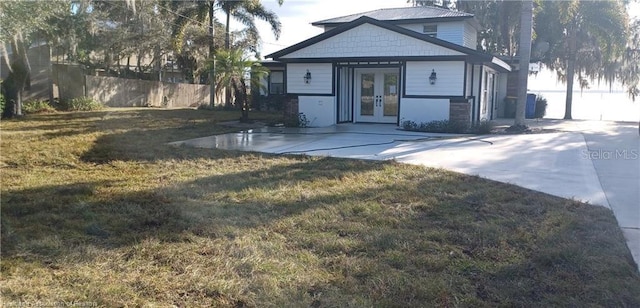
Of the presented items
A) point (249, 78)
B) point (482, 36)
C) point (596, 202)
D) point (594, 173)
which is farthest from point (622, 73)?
point (596, 202)

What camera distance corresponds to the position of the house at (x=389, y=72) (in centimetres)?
1652

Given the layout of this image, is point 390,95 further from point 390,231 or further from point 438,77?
point 390,231

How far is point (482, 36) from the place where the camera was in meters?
31.3

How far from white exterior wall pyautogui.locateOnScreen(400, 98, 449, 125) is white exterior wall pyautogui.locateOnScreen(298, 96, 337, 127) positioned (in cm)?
256

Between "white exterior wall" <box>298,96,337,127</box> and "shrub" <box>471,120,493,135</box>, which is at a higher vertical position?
"white exterior wall" <box>298,96,337,127</box>

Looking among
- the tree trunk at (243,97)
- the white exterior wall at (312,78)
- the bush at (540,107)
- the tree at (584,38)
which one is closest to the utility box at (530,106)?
the bush at (540,107)

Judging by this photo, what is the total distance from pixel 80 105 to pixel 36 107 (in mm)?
2168

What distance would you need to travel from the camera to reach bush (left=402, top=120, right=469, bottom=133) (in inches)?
620

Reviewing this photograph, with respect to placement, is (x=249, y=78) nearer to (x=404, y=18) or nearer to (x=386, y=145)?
(x=404, y=18)

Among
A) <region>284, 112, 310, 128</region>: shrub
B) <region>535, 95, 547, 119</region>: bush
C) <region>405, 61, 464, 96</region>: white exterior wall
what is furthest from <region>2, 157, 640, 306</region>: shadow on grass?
<region>535, 95, 547, 119</region>: bush

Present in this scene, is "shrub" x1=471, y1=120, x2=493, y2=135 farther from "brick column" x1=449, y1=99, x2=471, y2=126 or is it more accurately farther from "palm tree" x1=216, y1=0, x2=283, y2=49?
"palm tree" x1=216, y1=0, x2=283, y2=49

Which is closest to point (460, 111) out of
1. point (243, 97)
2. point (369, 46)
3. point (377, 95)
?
point (377, 95)

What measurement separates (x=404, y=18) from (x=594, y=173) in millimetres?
13299

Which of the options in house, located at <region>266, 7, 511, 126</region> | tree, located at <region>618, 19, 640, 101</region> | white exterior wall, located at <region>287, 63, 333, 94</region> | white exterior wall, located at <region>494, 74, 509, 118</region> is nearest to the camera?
house, located at <region>266, 7, 511, 126</region>
